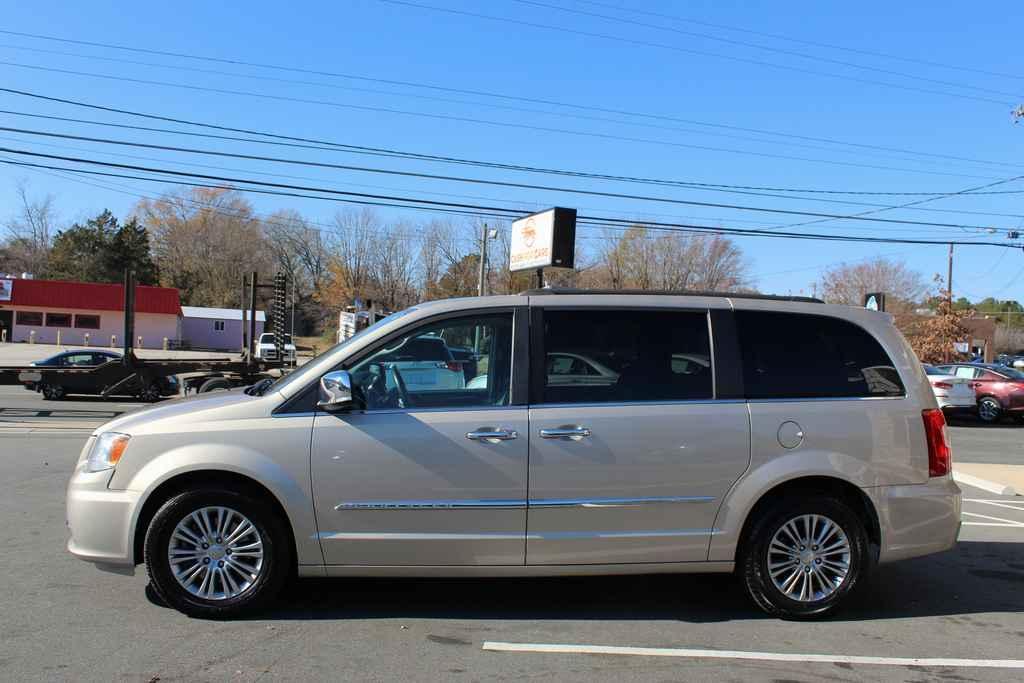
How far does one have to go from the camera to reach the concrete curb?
390 inches

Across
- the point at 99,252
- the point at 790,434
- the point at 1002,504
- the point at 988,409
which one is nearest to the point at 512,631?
the point at 790,434

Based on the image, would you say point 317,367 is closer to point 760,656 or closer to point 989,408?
point 760,656

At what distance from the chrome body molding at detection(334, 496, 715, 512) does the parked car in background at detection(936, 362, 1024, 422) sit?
20.4 meters

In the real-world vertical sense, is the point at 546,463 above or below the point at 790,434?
below

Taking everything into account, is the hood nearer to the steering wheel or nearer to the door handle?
the steering wheel

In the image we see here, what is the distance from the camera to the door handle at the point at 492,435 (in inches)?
180

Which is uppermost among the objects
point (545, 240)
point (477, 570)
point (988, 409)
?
point (545, 240)

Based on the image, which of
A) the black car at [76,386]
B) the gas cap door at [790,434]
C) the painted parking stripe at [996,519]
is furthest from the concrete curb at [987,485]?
the black car at [76,386]

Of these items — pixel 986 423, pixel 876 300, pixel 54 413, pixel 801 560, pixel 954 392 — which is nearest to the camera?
pixel 801 560

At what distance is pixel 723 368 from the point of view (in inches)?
194

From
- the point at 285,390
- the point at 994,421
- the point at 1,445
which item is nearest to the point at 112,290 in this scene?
the point at 1,445

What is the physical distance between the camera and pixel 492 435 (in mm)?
4586

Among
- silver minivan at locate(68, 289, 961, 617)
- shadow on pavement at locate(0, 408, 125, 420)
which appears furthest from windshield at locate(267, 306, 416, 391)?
shadow on pavement at locate(0, 408, 125, 420)

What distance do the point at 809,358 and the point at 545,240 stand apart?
70.3ft
